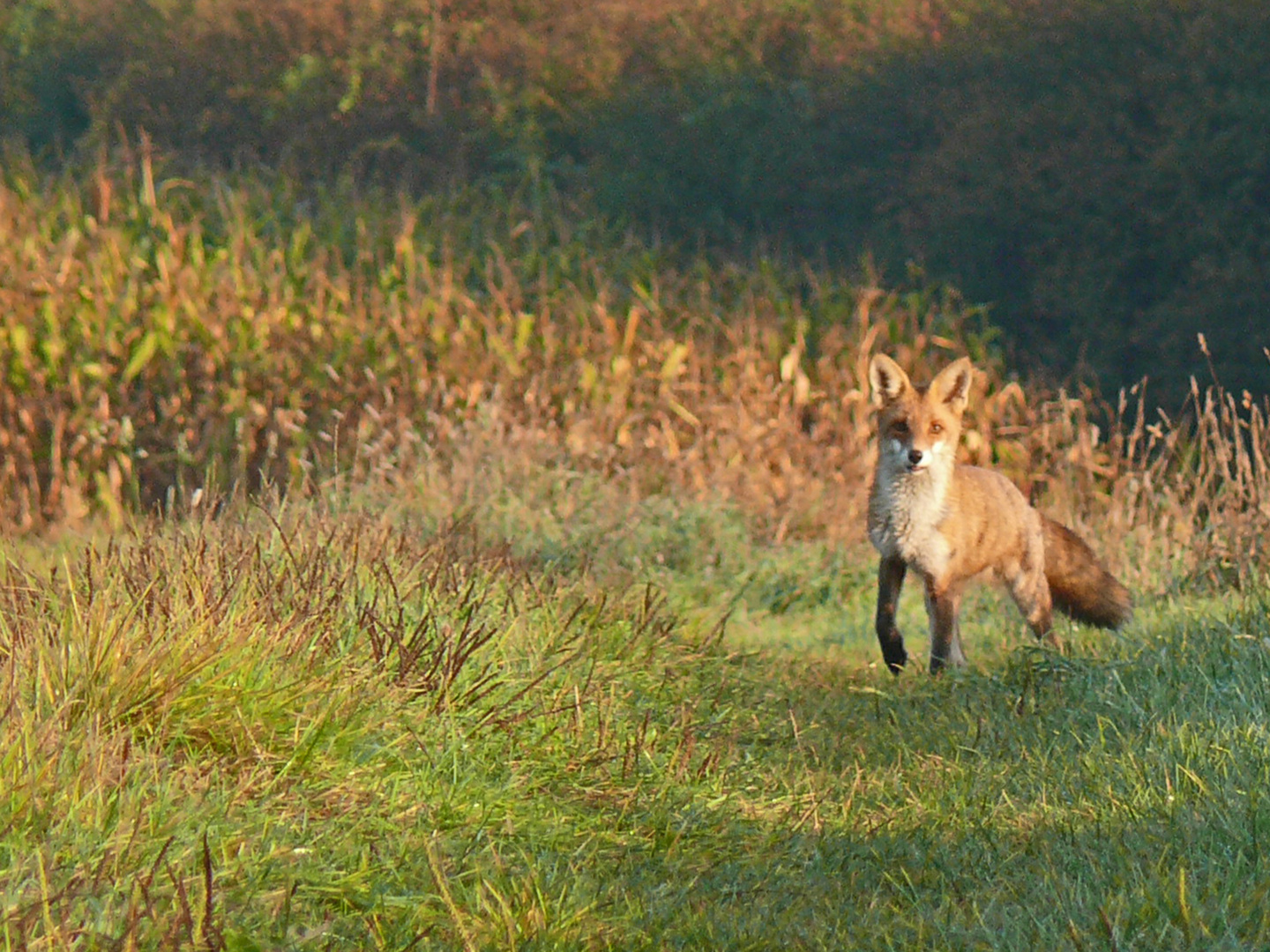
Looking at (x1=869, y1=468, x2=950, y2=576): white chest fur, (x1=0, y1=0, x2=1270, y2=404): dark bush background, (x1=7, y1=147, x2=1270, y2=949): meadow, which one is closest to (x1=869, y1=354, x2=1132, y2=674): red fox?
(x1=869, y1=468, x2=950, y2=576): white chest fur

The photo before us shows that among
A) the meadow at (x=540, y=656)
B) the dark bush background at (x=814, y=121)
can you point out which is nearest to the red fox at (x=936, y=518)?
the meadow at (x=540, y=656)

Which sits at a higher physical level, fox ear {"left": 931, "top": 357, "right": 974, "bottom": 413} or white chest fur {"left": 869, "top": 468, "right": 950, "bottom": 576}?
fox ear {"left": 931, "top": 357, "right": 974, "bottom": 413}

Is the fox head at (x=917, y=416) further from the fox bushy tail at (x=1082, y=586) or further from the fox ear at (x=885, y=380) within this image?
the fox bushy tail at (x=1082, y=586)

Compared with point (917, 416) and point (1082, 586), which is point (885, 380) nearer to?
point (917, 416)

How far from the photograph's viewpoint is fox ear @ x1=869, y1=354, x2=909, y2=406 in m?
7.12

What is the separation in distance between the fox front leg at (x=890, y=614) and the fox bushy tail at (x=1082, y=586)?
40.0 inches

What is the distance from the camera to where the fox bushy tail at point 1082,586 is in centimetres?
770

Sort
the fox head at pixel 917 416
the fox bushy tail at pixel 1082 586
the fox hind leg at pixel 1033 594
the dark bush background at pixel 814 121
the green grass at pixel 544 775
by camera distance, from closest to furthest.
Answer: the green grass at pixel 544 775
the fox head at pixel 917 416
the fox hind leg at pixel 1033 594
the fox bushy tail at pixel 1082 586
the dark bush background at pixel 814 121

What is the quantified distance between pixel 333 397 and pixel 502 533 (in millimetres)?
3238

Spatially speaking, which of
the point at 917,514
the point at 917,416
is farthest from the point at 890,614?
the point at 917,416

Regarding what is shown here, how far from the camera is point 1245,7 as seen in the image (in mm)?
13734

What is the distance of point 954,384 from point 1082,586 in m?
1.38

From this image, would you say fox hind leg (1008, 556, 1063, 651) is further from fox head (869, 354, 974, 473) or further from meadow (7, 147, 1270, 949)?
fox head (869, 354, 974, 473)

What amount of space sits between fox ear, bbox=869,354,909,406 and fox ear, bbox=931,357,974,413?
0.15 metres
